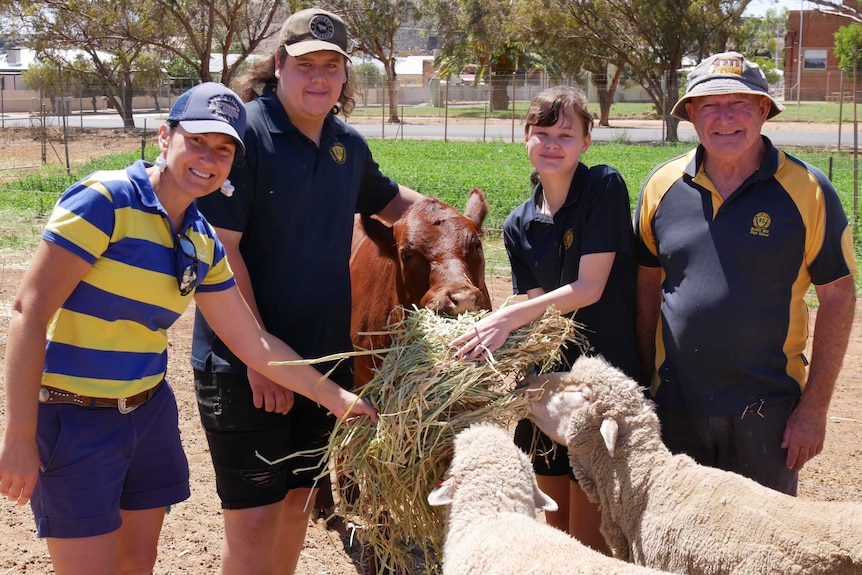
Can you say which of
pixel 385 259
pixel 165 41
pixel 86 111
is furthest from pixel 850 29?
pixel 385 259

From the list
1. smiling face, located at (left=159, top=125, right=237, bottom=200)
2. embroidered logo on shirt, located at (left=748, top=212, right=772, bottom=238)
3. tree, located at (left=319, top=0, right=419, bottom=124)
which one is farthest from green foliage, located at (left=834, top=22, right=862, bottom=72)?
smiling face, located at (left=159, top=125, right=237, bottom=200)

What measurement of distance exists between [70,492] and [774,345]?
3.02 meters

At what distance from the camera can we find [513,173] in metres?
22.3

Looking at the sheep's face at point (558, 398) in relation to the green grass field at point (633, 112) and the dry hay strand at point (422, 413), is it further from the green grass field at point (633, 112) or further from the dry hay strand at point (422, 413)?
the green grass field at point (633, 112)

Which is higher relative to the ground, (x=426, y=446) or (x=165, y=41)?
(x=165, y=41)

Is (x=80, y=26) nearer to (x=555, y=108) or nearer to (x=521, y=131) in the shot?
(x=521, y=131)

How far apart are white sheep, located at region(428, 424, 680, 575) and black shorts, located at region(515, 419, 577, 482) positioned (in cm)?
84

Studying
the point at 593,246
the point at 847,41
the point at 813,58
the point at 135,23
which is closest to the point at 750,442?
the point at 593,246

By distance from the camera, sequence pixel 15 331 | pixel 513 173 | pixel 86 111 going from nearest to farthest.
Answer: pixel 15 331
pixel 513 173
pixel 86 111

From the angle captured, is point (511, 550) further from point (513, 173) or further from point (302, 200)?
point (513, 173)

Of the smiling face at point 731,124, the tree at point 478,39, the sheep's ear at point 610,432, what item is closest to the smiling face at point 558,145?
the smiling face at point 731,124

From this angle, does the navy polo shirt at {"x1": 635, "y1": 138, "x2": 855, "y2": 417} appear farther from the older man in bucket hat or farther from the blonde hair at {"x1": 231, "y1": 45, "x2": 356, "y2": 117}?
the blonde hair at {"x1": 231, "y1": 45, "x2": 356, "y2": 117}

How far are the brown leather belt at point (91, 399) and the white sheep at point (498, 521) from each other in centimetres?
120

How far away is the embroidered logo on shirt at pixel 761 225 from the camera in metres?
3.82
